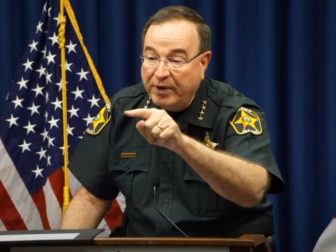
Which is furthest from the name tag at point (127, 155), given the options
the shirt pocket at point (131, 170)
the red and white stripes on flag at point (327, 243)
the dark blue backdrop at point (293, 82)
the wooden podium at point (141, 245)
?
the dark blue backdrop at point (293, 82)

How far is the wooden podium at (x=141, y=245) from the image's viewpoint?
1109 millimetres

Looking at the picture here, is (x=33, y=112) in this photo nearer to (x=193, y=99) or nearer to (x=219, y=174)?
(x=193, y=99)

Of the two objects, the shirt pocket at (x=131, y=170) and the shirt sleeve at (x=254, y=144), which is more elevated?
the shirt sleeve at (x=254, y=144)

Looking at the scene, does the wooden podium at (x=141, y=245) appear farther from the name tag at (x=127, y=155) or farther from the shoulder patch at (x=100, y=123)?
the shoulder patch at (x=100, y=123)

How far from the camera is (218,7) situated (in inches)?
112

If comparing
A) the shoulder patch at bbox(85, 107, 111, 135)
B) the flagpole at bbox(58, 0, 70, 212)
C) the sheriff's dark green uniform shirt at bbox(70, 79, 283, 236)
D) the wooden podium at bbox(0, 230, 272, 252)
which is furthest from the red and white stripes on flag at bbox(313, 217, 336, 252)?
the flagpole at bbox(58, 0, 70, 212)

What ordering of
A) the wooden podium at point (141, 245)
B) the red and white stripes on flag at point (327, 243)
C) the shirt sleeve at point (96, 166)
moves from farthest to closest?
the red and white stripes on flag at point (327, 243), the shirt sleeve at point (96, 166), the wooden podium at point (141, 245)

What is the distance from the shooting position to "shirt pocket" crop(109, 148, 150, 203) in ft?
5.91

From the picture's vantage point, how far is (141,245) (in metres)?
1.14

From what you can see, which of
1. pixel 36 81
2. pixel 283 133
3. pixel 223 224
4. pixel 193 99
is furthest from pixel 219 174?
pixel 36 81

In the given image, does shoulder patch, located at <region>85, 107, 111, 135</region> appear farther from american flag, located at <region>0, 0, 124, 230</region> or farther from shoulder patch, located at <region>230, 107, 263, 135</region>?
american flag, located at <region>0, 0, 124, 230</region>

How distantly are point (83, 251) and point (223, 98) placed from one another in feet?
2.75

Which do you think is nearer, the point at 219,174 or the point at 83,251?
the point at 83,251

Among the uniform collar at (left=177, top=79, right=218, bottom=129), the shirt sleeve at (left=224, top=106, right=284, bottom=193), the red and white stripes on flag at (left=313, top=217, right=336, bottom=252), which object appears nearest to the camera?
the shirt sleeve at (left=224, top=106, right=284, bottom=193)
